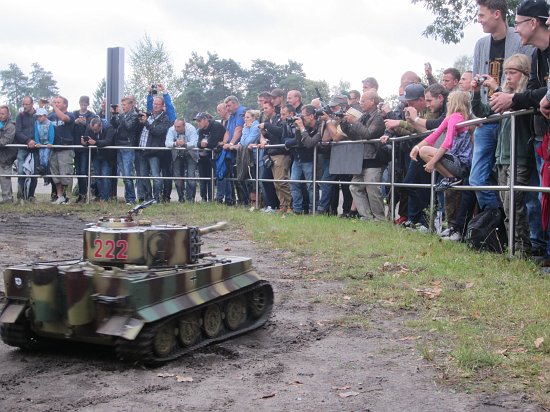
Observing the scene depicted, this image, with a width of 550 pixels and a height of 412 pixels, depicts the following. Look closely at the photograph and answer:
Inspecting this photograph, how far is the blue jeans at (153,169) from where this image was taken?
1842 cm

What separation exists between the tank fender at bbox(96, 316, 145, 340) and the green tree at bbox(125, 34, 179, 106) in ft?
231

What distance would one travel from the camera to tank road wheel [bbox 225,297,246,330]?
6949 mm

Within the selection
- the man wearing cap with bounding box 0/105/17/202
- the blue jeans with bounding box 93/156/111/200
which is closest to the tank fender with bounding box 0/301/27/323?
the blue jeans with bounding box 93/156/111/200

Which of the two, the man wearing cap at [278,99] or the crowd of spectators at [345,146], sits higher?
the man wearing cap at [278,99]

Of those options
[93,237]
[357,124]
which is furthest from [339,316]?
[357,124]

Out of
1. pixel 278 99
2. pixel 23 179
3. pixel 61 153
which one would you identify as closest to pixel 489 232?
pixel 278 99

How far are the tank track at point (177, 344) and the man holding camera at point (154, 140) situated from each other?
11.3m

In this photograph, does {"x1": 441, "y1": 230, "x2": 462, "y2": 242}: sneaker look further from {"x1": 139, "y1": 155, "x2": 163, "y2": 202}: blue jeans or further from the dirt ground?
{"x1": 139, "y1": 155, "x2": 163, "y2": 202}: blue jeans

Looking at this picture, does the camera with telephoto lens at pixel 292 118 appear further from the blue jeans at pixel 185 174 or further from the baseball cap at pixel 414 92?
the blue jeans at pixel 185 174

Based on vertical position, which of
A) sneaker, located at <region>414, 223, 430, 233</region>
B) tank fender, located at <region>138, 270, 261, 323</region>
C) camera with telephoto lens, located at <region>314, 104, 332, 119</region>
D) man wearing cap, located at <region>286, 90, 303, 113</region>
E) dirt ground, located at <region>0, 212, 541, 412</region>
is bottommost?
dirt ground, located at <region>0, 212, 541, 412</region>

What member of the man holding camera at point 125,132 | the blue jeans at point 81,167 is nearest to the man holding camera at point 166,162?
the man holding camera at point 125,132

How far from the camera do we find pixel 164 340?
19.9 feet

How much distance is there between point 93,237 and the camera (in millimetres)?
6465

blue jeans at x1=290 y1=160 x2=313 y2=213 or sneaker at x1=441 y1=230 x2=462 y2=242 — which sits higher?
blue jeans at x1=290 y1=160 x2=313 y2=213
